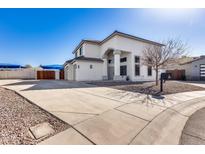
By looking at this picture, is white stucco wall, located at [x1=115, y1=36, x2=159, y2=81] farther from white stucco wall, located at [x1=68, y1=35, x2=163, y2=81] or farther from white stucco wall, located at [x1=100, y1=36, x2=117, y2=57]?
white stucco wall, located at [x1=100, y1=36, x2=117, y2=57]

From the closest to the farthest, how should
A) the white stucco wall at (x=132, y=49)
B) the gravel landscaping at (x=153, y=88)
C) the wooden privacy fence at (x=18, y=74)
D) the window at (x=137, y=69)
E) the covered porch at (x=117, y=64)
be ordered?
the gravel landscaping at (x=153, y=88) → the white stucco wall at (x=132, y=49) → the covered porch at (x=117, y=64) → the window at (x=137, y=69) → the wooden privacy fence at (x=18, y=74)

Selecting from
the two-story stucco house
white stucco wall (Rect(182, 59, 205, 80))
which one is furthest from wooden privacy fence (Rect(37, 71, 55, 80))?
white stucco wall (Rect(182, 59, 205, 80))

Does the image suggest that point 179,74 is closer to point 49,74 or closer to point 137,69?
point 137,69

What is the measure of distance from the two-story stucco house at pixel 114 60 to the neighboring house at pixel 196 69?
921cm

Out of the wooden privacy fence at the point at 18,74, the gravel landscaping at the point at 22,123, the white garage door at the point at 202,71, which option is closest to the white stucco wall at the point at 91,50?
the wooden privacy fence at the point at 18,74

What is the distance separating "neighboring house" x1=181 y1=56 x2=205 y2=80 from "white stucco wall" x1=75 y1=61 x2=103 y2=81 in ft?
61.7

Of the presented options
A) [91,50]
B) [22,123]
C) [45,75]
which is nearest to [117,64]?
[91,50]

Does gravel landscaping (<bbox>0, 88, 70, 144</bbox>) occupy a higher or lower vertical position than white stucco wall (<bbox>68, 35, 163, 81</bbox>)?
lower

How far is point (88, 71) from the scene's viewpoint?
701 inches

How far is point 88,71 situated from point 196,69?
21.4 m

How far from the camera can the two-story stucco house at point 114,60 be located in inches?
675

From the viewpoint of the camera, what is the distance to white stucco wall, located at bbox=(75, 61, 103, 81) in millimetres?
16938

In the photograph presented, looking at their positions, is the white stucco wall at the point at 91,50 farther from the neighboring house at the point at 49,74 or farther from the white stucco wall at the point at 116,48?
the neighboring house at the point at 49,74
